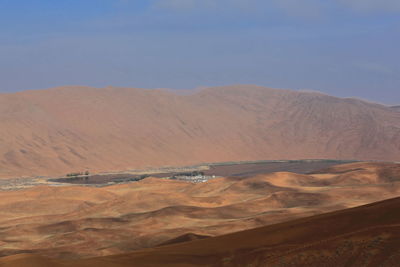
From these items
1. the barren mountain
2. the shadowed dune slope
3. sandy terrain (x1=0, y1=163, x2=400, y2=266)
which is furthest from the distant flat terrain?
the shadowed dune slope

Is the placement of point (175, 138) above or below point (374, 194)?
above

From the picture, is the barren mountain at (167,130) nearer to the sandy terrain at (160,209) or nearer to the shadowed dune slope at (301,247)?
the sandy terrain at (160,209)

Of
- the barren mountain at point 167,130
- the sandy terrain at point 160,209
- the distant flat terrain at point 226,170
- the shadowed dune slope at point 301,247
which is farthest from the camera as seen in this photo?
the barren mountain at point 167,130

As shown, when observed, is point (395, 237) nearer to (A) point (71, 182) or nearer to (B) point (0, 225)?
(B) point (0, 225)

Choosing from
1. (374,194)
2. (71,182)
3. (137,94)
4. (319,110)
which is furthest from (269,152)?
(374,194)

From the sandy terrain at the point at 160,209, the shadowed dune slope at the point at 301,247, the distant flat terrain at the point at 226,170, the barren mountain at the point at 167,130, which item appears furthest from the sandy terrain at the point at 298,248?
the barren mountain at the point at 167,130

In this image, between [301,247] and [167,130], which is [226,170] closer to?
[167,130]

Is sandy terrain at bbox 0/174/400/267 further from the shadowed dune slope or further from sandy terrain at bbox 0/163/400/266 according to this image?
sandy terrain at bbox 0/163/400/266

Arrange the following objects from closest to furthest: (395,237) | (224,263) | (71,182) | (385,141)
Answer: (395,237), (224,263), (71,182), (385,141)
